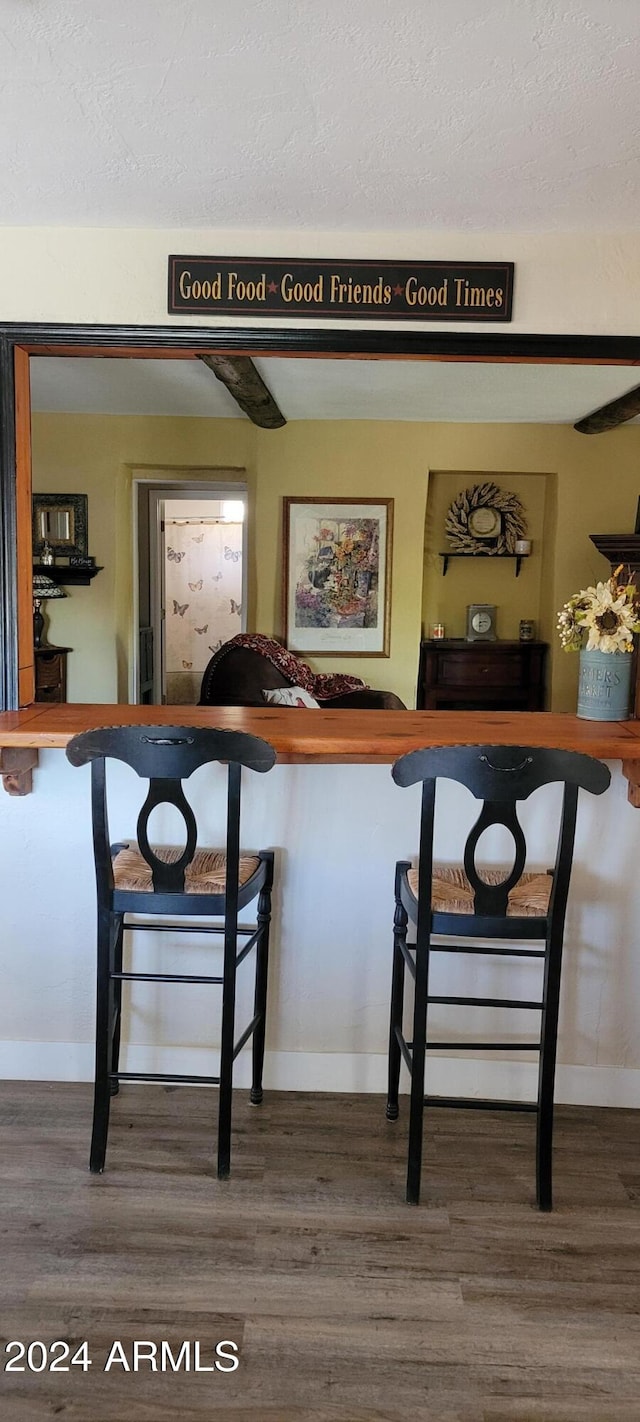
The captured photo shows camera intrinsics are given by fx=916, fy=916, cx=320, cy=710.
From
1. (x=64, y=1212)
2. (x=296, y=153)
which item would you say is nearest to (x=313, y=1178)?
(x=64, y=1212)

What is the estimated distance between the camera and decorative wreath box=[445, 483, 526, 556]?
21.6 feet

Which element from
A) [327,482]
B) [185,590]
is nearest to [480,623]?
[327,482]

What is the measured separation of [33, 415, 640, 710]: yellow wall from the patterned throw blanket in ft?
2.33

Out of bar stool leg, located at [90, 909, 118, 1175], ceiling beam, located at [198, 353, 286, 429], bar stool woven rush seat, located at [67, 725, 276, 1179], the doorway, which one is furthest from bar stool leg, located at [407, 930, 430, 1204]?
the doorway

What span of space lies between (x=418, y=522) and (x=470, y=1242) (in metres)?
5.06

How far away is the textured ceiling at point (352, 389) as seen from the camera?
15.2 ft

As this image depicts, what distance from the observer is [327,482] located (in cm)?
629

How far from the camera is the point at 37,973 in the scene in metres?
2.50

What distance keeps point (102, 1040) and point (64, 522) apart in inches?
185

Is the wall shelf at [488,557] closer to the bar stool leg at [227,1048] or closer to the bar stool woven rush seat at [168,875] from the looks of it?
the bar stool woven rush seat at [168,875]

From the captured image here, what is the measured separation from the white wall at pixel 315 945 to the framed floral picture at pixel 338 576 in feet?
13.2

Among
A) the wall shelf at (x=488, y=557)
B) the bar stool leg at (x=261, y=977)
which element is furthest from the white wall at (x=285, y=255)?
the wall shelf at (x=488, y=557)

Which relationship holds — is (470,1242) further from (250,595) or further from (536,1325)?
(250,595)

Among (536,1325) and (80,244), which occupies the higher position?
(80,244)
